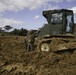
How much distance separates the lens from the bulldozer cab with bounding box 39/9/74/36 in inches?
658

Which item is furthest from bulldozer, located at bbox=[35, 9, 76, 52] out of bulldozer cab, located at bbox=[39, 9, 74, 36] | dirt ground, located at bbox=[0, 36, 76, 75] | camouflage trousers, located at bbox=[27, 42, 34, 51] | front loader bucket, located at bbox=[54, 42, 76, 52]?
dirt ground, located at bbox=[0, 36, 76, 75]

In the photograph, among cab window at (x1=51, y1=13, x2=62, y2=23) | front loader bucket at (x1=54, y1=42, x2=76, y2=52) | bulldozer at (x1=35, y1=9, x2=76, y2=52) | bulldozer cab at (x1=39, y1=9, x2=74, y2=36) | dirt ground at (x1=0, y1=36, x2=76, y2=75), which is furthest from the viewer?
cab window at (x1=51, y1=13, x2=62, y2=23)

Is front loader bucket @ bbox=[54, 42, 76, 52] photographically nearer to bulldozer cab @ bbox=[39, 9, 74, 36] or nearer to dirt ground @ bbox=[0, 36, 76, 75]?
dirt ground @ bbox=[0, 36, 76, 75]

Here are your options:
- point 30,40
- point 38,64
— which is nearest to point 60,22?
point 30,40

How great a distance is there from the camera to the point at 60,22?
55.3 ft

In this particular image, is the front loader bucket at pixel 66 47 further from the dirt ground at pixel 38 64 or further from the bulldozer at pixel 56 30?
the bulldozer at pixel 56 30

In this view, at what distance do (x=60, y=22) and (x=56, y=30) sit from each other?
1.92ft

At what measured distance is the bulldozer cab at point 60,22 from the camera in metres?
16.7

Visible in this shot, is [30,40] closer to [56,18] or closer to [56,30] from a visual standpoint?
[56,30]

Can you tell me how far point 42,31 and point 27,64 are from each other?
566cm

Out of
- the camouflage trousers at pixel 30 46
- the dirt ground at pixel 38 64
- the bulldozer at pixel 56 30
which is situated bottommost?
the dirt ground at pixel 38 64

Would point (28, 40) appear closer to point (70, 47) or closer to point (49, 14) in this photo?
point (49, 14)

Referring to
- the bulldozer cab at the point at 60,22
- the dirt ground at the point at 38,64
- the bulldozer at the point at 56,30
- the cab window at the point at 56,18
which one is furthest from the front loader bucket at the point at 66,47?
the cab window at the point at 56,18

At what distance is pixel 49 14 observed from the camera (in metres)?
17.4
